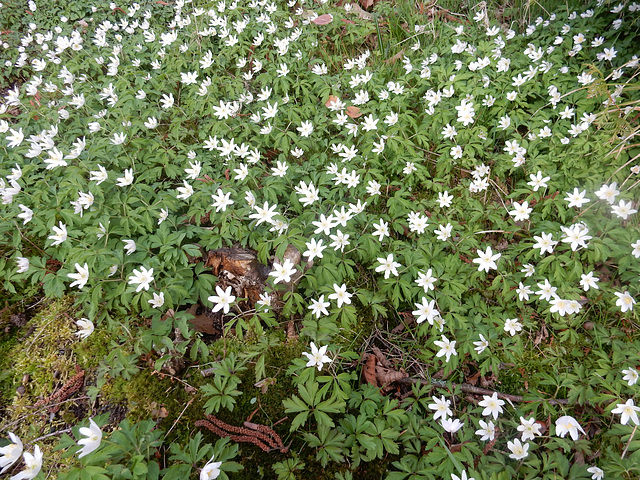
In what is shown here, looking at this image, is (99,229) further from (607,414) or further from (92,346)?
(607,414)

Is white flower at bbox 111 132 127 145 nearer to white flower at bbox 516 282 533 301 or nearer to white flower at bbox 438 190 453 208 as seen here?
white flower at bbox 438 190 453 208

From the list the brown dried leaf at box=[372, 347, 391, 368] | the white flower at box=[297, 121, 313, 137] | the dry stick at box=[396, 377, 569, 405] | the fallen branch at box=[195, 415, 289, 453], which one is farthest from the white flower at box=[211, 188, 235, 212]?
the dry stick at box=[396, 377, 569, 405]

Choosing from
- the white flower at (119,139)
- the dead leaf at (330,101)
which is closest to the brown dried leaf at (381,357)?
the dead leaf at (330,101)

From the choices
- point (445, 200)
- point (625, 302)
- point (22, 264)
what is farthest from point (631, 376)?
point (22, 264)

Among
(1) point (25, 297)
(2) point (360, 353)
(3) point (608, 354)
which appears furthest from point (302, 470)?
(1) point (25, 297)

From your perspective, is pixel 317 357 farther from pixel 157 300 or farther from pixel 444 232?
pixel 444 232

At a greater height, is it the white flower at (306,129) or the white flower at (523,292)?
the white flower at (306,129)

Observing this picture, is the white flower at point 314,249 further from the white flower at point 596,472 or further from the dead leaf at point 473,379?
the white flower at point 596,472

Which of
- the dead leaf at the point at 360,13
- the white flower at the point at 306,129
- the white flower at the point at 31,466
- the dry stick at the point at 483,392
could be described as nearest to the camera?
the white flower at the point at 31,466
